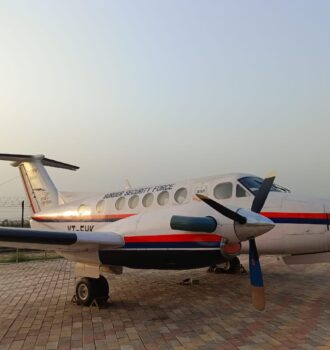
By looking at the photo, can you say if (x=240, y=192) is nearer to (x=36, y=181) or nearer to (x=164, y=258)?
(x=164, y=258)

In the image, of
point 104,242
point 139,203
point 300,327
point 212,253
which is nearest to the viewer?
point 300,327

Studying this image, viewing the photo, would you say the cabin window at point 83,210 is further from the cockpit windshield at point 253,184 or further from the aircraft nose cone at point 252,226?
the aircraft nose cone at point 252,226

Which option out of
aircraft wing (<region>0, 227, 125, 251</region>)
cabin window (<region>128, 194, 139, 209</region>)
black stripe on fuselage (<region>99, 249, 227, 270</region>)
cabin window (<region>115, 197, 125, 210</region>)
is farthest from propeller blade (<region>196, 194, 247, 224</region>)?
cabin window (<region>115, 197, 125, 210</region>)

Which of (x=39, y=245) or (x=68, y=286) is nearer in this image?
(x=39, y=245)

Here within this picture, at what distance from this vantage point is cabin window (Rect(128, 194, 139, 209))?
10.1m

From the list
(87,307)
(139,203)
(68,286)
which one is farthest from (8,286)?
(139,203)

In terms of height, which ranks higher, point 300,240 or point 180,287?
point 300,240

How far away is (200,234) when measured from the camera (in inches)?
283

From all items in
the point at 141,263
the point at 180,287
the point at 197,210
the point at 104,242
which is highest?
the point at 197,210

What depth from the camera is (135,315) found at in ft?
25.4

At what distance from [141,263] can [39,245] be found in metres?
2.10

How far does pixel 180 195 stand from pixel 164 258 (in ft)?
7.27

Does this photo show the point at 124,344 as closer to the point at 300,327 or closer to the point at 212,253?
the point at 212,253

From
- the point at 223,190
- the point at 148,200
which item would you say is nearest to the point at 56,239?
the point at 148,200
